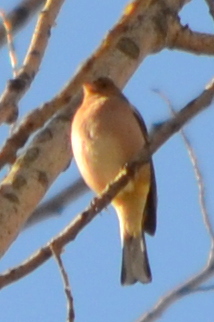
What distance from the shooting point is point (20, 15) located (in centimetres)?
198

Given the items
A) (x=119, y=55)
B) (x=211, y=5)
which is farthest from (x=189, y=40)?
(x=211, y=5)

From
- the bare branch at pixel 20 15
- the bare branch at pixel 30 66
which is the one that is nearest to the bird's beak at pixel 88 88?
the bare branch at pixel 30 66

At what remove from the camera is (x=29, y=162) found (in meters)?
2.51

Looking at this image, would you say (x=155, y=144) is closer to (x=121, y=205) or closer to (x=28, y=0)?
(x=28, y=0)

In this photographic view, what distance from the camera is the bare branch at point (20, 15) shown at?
197 cm

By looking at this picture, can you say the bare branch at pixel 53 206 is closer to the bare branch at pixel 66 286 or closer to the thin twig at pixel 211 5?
the bare branch at pixel 66 286

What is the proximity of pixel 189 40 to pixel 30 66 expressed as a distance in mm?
829

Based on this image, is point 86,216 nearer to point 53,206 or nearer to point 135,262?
point 53,206

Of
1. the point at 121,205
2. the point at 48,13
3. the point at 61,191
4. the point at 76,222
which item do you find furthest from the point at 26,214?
the point at 121,205

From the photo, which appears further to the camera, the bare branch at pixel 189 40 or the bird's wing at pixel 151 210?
the bird's wing at pixel 151 210

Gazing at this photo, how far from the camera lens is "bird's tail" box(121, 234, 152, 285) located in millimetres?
3096

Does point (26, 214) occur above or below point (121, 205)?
below

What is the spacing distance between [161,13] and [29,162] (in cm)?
90

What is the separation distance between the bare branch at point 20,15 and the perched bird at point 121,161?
925 mm
